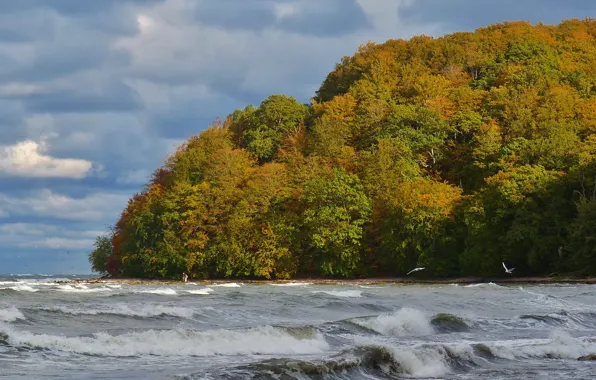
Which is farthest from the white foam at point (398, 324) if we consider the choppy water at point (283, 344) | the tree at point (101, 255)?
the tree at point (101, 255)

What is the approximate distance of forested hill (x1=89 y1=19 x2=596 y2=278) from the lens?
212 feet

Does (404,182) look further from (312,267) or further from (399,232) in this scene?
(312,267)

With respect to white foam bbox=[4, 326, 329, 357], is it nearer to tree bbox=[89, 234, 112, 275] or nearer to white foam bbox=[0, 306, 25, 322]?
white foam bbox=[0, 306, 25, 322]

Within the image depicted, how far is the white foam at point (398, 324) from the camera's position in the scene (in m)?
22.0

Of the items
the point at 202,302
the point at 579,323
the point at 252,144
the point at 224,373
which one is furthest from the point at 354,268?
the point at 224,373

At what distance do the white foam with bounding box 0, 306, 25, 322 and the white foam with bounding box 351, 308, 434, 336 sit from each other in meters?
8.75

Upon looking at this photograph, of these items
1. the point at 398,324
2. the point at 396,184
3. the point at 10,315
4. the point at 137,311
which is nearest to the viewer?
the point at 10,315

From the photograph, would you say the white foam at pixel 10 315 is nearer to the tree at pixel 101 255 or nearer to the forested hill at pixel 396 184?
the forested hill at pixel 396 184

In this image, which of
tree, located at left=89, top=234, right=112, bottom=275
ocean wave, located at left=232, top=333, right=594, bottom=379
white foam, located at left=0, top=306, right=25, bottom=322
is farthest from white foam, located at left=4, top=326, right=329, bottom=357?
tree, located at left=89, top=234, right=112, bottom=275

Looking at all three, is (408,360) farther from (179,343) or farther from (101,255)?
(101,255)

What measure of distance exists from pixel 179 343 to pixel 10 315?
6.57 metres

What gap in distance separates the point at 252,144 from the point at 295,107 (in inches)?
308

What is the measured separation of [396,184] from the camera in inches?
2928

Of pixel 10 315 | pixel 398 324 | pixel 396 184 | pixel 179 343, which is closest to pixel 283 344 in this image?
pixel 179 343
